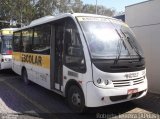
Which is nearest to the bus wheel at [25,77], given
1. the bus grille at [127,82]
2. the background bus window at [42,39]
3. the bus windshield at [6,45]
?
the background bus window at [42,39]

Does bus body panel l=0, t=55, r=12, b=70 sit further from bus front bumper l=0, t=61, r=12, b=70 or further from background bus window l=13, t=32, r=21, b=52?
background bus window l=13, t=32, r=21, b=52

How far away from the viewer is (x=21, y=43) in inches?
548

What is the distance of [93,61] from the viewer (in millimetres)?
7367

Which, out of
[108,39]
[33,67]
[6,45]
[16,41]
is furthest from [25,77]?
[108,39]

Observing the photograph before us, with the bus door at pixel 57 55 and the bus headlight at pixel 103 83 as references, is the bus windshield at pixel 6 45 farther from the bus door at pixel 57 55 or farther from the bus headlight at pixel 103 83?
the bus headlight at pixel 103 83

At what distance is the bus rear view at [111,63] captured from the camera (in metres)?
7.33

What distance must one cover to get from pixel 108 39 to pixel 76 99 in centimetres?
189

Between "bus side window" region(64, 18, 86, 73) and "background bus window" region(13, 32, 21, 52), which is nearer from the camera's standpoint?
"bus side window" region(64, 18, 86, 73)

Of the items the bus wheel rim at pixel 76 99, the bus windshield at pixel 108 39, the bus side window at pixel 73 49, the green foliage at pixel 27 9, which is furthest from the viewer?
the green foliage at pixel 27 9

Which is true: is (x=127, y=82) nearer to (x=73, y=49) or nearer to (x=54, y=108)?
(x=73, y=49)

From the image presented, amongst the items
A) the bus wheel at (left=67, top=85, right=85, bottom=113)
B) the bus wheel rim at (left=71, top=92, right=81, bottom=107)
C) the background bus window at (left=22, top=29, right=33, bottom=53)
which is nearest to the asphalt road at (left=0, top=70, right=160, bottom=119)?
the bus wheel at (left=67, top=85, right=85, bottom=113)

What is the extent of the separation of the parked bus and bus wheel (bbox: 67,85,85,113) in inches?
355

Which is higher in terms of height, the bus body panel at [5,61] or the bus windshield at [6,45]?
the bus windshield at [6,45]

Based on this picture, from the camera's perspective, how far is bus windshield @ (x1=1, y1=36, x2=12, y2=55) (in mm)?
16828
